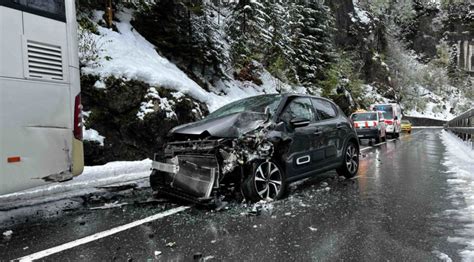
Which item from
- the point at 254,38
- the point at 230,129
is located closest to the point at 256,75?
the point at 254,38

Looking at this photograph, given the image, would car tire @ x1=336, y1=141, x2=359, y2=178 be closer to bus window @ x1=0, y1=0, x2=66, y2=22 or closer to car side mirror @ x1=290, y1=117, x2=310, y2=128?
car side mirror @ x1=290, y1=117, x2=310, y2=128

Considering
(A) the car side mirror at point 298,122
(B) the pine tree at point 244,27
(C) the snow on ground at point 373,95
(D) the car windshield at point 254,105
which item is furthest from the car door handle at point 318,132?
(C) the snow on ground at point 373,95

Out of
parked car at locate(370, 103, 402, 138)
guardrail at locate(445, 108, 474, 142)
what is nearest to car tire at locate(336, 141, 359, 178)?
guardrail at locate(445, 108, 474, 142)

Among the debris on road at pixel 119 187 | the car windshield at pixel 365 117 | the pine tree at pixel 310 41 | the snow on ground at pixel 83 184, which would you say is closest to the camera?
the snow on ground at pixel 83 184

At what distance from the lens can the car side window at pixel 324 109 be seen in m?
6.87

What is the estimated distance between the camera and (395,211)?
4.84 meters

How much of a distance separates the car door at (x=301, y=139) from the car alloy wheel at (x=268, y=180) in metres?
0.26

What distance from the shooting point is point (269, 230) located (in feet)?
13.5

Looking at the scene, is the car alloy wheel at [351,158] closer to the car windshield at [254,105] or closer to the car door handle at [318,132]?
the car door handle at [318,132]

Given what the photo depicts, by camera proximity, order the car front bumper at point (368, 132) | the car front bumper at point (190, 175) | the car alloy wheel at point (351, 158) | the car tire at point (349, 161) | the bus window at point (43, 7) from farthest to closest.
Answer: the car front bumper at point (368, 132)
the car alloy wheel at point (351, 158)
the car tire at point (349, 161)
the car front bumper at point (190, 175)
the bus window at point (43, 7)

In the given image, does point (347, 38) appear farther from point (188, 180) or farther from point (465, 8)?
point (188, 180)

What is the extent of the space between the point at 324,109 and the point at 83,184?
16.0 feet

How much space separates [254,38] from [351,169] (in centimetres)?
1470

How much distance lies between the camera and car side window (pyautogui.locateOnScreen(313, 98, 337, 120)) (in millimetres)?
6867
